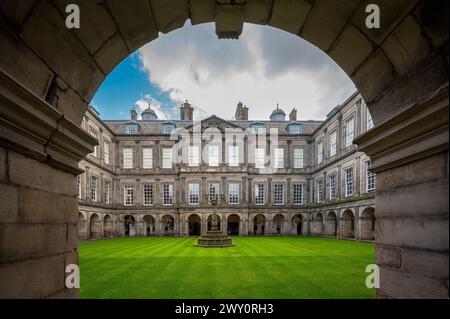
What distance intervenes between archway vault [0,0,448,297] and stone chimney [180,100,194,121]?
35182mm

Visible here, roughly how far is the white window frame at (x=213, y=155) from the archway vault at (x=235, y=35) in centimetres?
2769

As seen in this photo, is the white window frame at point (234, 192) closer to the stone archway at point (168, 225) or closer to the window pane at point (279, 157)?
the window pane at point (279, 157)

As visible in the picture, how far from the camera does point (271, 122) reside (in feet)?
119

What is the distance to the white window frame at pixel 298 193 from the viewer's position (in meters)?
31.0

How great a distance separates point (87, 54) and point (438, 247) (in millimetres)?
3533

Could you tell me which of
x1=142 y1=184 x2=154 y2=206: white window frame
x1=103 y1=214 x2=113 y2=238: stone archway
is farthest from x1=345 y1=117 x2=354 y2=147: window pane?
x1=103 y1=214 x2=113 y2=238: stone archway

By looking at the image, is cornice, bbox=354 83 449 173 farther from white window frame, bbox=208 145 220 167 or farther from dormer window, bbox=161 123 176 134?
dormer window, bbox=161 123 176 134

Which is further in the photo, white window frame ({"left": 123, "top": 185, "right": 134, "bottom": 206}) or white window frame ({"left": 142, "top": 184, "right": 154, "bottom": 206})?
white window frame ({"left": 142, "top": 184, "right": 154, "bottom": 206})

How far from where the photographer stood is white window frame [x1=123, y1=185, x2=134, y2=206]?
30.3m

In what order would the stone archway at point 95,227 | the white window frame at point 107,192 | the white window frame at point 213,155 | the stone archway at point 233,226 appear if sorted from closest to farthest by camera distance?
the stone archway at point 95,227 < the white window frame at point 107,192 < the white window frame at point 213,155 < the stone archway at point 233,226

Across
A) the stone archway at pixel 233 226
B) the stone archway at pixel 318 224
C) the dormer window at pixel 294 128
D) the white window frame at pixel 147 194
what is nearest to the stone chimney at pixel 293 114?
the dormer window at pixel 294 128
